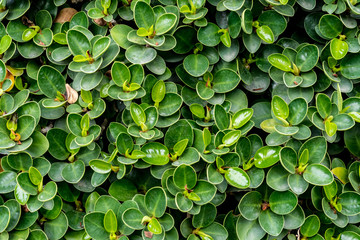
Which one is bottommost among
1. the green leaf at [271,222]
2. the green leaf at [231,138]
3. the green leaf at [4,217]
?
the green leaf at [271,222]

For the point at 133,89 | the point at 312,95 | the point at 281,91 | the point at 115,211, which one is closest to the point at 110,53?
the point at 133,89

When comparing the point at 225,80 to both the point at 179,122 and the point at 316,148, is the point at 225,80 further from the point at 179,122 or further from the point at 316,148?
the point at 316,148

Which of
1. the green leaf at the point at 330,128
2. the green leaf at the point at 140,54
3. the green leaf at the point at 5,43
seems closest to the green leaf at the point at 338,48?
the green leaf at the point at 330,128

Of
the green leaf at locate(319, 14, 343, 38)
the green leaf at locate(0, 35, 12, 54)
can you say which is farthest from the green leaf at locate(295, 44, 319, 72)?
the green leaf at locate(0, 35, 12, 54)

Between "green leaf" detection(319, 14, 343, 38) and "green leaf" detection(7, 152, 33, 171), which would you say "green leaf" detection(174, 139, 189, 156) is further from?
"green leaf" detection(319, 14, 343, 38)

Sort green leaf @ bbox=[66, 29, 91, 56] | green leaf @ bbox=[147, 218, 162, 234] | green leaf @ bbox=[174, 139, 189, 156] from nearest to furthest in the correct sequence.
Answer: green leaf @ bbox=[147, 218, 162, 234]
green leaf @ bbox=[174, 139, 189, 156]
green leaf @ bbox=[66, 29, 91, 56]

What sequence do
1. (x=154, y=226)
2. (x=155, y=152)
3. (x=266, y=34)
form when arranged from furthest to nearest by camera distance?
(x=266, y=34) < (x=155, y=152) < (x=154, y=226)

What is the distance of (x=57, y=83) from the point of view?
169 cm

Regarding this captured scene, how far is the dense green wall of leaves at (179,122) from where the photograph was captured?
1.54 meters

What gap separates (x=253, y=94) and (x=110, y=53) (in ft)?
2.32

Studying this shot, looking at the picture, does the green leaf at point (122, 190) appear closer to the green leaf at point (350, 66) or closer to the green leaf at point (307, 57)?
the green leaf at point (307, 57)

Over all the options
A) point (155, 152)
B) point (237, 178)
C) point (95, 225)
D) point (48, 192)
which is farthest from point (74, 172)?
point (237, 178)

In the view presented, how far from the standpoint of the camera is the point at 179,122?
1624mm

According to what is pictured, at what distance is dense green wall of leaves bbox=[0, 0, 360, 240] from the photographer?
1.54 meters
